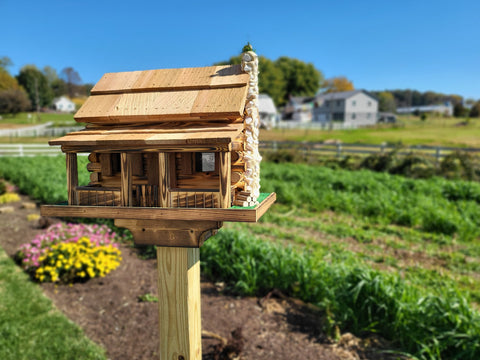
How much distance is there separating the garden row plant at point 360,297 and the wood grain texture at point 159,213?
2753 mm

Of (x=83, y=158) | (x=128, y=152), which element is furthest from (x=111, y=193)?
(x=83, y=158)

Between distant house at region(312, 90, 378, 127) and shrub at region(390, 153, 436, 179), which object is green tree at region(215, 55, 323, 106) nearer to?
distant house at region(312, 90, 378, 127)

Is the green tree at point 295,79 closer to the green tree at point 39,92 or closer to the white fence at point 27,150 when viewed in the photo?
the white fence at point 27,150

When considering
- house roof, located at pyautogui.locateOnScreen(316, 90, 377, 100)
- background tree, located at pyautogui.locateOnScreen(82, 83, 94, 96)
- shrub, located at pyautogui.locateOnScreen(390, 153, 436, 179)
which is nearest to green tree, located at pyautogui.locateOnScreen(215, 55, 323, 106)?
house roof, located at pyautogui.locateOnScreen(316, 90, 377, 100)

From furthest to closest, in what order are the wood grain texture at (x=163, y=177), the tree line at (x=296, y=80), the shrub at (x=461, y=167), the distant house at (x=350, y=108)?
the tree line at (x=296, y=80)
the distant house at (x=350, y=108)
the shrub at (x=461, y=167)
the wood grain texture at (x=163, y=177)

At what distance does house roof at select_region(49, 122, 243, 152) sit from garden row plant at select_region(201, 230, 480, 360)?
9.82ft

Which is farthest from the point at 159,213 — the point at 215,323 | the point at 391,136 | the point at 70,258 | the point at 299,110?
the point at 299,110

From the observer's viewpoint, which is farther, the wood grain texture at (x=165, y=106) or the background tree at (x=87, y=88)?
the background tree at (x=87, y=88)

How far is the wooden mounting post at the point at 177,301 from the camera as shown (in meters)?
1.78

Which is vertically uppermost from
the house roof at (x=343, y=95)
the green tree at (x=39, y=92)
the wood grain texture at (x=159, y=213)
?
the house roof at (x=343, y=95)

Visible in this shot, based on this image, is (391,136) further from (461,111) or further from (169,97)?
(461,111)

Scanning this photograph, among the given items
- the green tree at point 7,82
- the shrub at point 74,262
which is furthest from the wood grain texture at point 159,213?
the green tree at point 7,82

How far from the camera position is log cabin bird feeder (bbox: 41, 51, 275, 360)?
155cm

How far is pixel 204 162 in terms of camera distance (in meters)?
1.71
